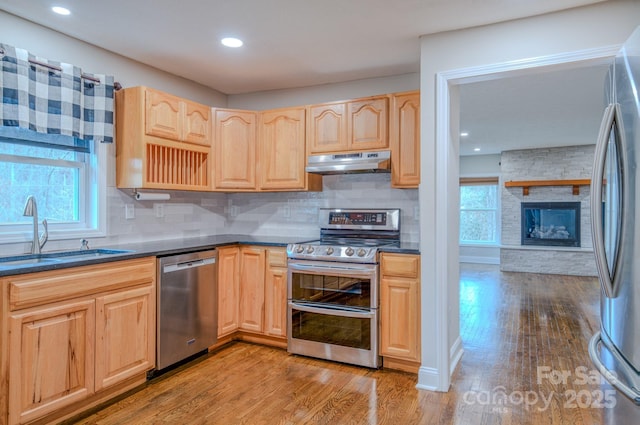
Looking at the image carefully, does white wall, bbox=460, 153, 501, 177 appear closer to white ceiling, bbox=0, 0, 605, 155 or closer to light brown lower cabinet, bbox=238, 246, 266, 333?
white ceiling, bbox=0, 0, 605, 155

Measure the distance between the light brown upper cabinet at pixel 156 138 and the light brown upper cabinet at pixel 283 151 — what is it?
572 millimetres

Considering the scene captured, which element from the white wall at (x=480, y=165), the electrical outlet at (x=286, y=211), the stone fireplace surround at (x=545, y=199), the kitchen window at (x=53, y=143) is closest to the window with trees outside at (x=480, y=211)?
the white wall at (x=480, y=165)

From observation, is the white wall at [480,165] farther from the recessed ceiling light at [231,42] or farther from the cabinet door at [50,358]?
the cabinet door at [50,358]

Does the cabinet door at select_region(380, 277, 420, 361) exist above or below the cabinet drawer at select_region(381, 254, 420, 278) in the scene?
below

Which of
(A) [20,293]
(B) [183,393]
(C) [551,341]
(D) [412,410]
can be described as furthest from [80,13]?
(C) [551,341]

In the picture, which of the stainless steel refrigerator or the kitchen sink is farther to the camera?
the kitchen sink

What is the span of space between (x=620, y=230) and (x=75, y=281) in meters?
2.58

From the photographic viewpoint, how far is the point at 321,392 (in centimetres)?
268

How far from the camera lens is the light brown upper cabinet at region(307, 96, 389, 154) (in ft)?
10.8

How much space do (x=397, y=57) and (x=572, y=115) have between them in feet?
11.0

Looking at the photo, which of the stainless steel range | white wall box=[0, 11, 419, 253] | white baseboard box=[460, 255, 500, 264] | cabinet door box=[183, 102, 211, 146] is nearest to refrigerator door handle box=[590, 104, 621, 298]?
the stainless steel range

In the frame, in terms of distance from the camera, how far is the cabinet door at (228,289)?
3.38m

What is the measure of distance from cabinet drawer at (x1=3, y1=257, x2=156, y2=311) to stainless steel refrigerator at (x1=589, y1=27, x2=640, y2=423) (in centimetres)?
250

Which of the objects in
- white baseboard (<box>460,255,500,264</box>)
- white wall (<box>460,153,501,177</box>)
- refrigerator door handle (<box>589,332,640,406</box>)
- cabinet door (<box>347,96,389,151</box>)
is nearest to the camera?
refrigerator door handle (<box>589,332,640,406</box>)
